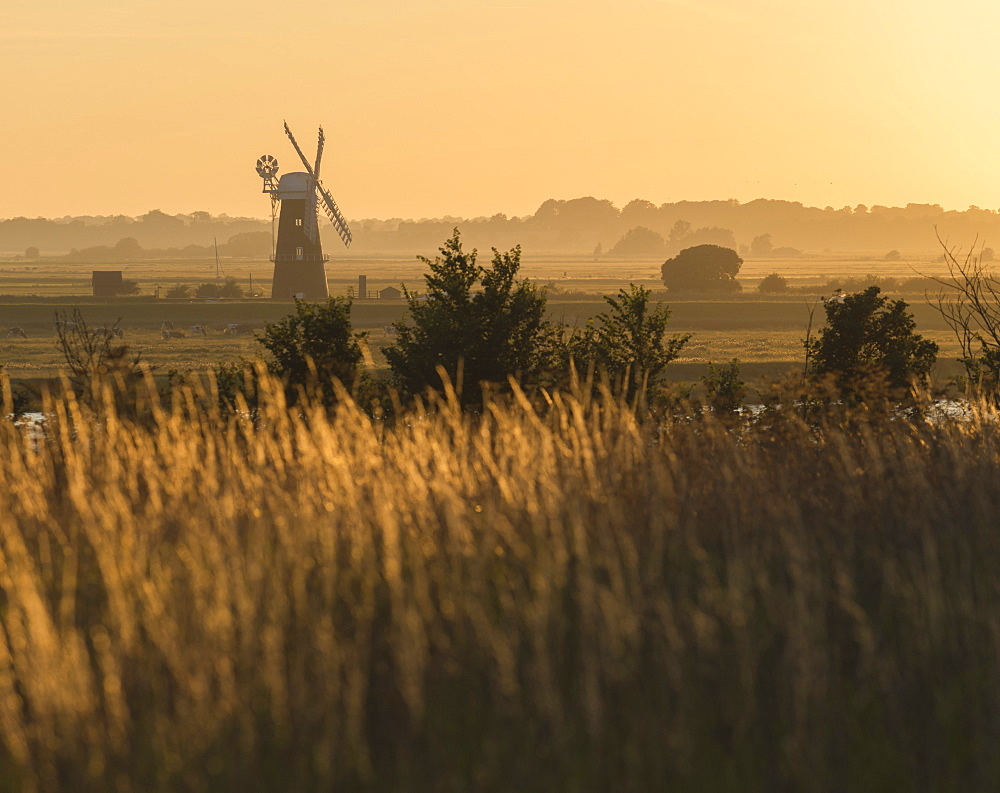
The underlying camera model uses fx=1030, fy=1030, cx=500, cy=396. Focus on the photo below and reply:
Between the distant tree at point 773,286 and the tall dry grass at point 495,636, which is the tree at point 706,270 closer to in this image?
the distant tree at point 773,286

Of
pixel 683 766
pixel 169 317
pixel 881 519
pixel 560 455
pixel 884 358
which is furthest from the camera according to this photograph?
pixel 169 317

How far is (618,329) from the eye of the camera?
95.6 feet

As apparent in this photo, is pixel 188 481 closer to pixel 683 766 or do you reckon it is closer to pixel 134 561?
pixel 134 561

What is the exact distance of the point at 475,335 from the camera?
26.1 metres

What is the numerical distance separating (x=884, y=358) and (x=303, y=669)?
24.9 m

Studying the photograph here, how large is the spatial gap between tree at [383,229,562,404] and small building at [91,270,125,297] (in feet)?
294

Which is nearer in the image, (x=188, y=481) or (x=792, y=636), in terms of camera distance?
(x=792, y=636)

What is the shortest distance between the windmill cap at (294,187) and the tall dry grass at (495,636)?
91.4 meters

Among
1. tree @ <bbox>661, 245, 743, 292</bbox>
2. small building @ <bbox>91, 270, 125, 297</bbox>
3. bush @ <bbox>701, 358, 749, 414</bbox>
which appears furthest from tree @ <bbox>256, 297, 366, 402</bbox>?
tree @ <bbox>661, 245, 743, 292</bbox>

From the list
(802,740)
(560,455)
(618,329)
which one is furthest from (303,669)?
(618,329)

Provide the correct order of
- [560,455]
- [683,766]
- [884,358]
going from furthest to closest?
[884,358] → [560,455] → [683,766]

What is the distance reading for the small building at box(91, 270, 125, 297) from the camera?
107750 millimetres

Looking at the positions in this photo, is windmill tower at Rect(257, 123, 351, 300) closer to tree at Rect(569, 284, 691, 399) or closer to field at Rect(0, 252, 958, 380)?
field at Rect(0, 252, 958, 380)

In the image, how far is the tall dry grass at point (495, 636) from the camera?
607 centimetres
